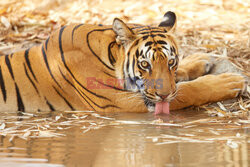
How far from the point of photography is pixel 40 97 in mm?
3770

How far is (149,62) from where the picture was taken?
11.2ft

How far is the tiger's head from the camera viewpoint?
3355mm

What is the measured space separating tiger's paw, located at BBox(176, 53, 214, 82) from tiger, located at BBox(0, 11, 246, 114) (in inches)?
9.0

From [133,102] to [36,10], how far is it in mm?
4488

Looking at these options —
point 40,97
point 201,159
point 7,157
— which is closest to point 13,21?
point 40,97

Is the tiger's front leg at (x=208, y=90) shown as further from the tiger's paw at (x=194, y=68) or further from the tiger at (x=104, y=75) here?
the tiger's paw at (x=194, y=68)

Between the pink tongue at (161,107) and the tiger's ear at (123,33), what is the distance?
23.2 inches

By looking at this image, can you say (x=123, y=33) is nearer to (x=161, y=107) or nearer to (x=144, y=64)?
(x=144, y=64)

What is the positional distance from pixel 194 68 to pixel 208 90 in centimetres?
54

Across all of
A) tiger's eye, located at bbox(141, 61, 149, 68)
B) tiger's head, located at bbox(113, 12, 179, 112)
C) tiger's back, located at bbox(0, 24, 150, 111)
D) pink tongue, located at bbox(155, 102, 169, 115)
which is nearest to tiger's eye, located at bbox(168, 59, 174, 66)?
tiger's head, located at bbox(113, 12, 179, 112)

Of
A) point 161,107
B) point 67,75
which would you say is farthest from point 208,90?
point 67,75

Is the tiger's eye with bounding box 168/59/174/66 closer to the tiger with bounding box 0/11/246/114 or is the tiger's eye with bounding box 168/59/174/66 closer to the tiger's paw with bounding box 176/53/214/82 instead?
the tiger with bounding box 0/11/246/114

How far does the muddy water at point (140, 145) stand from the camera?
7.27 feet

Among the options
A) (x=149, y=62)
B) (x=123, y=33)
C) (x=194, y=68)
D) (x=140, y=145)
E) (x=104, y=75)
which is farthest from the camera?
(x=194, y=68)
